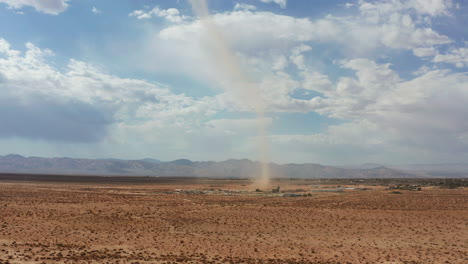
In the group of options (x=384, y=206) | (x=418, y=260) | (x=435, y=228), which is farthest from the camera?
(x=384, y=206)

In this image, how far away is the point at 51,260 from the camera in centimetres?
1536

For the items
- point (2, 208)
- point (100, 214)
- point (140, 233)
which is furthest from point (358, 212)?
point (2, 208)

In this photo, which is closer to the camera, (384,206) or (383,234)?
(383,234)

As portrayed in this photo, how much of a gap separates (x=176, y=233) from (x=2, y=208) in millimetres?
19018

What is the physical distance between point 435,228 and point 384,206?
11849mm

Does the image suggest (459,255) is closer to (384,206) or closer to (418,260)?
(418,260)

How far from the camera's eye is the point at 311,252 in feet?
59.0

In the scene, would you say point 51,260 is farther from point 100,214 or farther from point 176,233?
point 100,214

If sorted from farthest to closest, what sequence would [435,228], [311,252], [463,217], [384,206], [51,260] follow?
[384,206] < [463,217] < [435,228] < [311,252] < [51,260]

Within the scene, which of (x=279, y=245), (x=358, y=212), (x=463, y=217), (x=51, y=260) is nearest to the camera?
(x=51, y=260)

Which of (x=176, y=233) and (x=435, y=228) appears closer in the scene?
(x=176, y=233)

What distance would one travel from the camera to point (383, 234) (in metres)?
22.4

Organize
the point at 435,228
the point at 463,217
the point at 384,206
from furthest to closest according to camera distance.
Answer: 1. the point at 384,206
2. the point at 463,217
3. the point at 435,228

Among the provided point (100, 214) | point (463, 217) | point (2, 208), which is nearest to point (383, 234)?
point (463, 217)
